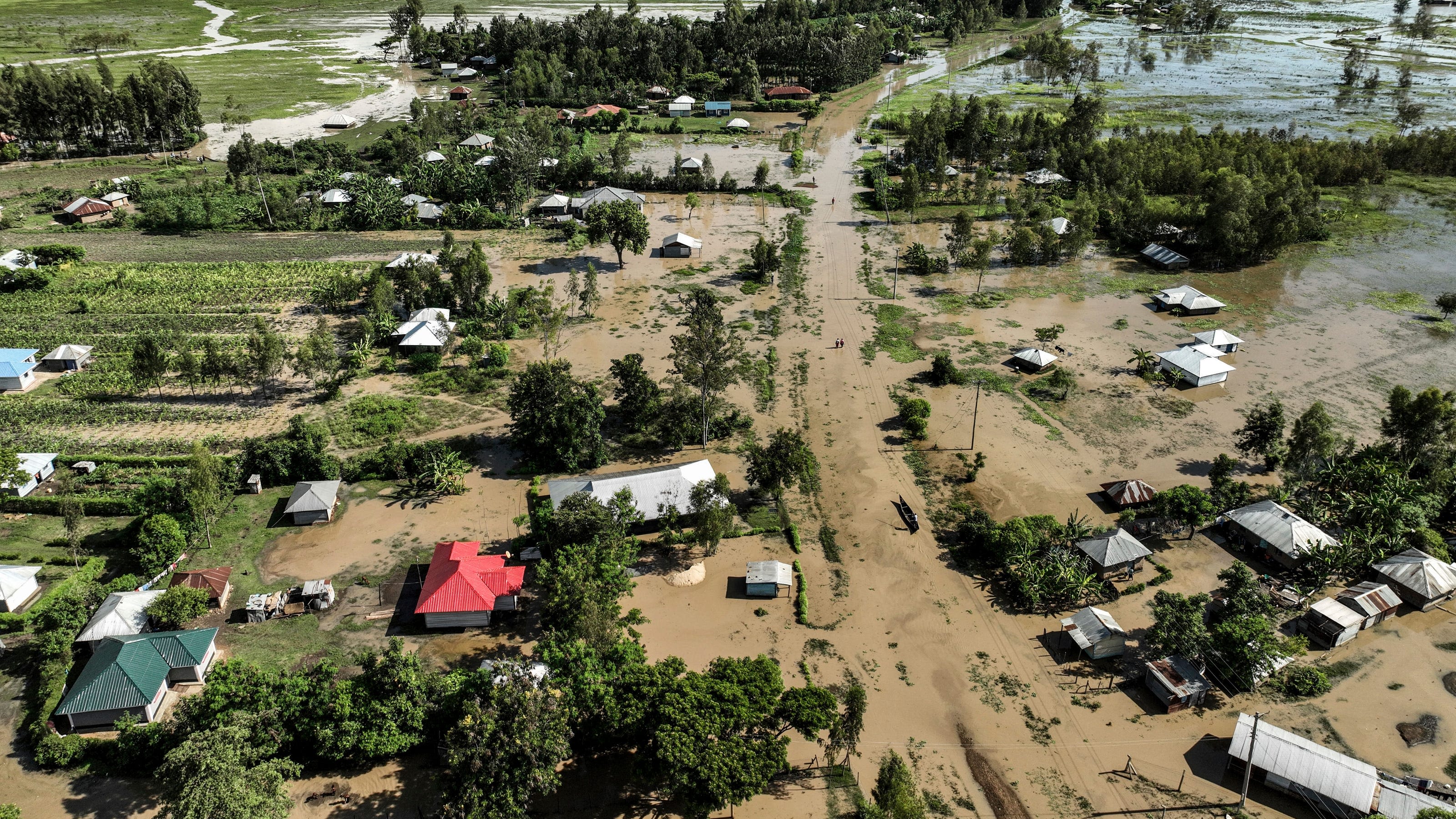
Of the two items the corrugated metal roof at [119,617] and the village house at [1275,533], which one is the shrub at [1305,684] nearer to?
Answer: the village house at [1275,533]

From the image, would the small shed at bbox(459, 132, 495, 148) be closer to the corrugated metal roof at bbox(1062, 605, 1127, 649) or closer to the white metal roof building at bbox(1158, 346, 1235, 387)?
the white metal roof building at bbox(1158, 346, 1235, 387)

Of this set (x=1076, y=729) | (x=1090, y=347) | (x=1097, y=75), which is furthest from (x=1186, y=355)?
(x=1097, y=75)

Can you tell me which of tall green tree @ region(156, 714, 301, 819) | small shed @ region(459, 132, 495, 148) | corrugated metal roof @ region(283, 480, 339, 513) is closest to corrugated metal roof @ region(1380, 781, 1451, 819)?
tall green tree @ region(156, 714, 301, 819)

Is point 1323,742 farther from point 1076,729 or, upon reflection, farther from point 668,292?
point 668,292

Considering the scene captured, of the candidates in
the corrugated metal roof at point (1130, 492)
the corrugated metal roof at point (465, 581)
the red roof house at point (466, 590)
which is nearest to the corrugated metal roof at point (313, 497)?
the corrugated metal roof at point (465, 581)

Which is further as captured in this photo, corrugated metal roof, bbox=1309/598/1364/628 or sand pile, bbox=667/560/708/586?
sand pile, bbox=667/560/708/586

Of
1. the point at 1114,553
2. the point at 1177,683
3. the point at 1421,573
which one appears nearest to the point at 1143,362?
the point at 1421,573

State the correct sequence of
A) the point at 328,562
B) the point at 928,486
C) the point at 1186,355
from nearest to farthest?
the point at 328,562
the point at 928,486
the point at 1186,355
